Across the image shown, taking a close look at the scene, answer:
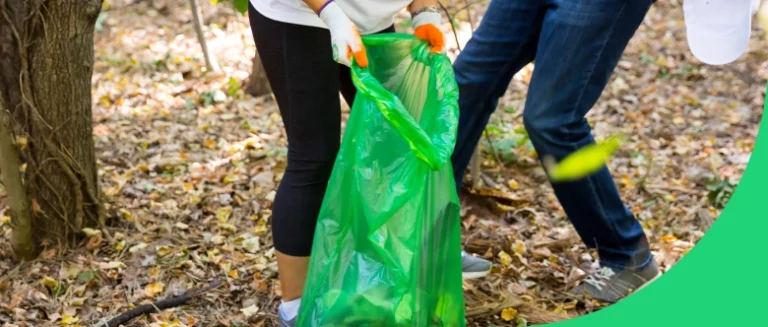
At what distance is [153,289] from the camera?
2.41 m

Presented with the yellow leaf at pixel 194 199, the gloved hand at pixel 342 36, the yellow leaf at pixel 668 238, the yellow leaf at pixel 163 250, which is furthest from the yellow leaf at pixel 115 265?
the yellow leaf at pixel 668 238

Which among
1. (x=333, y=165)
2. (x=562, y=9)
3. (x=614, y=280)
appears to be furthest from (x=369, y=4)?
(x=614, y=280)

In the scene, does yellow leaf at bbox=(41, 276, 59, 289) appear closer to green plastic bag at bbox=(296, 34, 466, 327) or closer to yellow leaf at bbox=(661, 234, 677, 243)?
green plastic bag at bbox=(296, 34, 466, 327)

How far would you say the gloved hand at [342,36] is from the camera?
5.67 ft

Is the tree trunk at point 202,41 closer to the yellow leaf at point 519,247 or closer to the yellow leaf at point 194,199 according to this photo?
the yellow leaf at point 194,199

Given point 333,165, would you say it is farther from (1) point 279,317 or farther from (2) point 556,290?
(2) point 556,290

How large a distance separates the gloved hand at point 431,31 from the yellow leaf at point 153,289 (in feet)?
3.56

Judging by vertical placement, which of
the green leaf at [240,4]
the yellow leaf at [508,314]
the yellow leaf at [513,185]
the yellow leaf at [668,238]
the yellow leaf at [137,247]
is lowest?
the yellow leaf at [668,238]

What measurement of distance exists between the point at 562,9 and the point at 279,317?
1071mm

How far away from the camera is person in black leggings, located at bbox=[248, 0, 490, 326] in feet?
6.14

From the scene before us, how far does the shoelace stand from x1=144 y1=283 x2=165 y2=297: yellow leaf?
126cm

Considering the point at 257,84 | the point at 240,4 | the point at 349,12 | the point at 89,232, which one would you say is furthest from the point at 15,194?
the point at 257,84

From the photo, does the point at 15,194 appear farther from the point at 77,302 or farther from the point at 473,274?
the point at 473,274

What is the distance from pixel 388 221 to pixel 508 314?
0.73 meters
